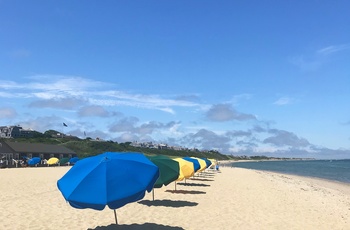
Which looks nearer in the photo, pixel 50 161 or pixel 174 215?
pixel 174 215

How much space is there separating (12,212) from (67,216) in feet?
7.17

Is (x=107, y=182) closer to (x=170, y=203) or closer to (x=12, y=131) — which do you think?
(x=170, y=203)

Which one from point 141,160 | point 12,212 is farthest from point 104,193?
point 12,212

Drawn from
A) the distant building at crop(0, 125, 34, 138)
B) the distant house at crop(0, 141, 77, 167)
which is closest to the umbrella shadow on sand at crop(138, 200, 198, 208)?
the distant house at crop(0, 141, 77, 167)

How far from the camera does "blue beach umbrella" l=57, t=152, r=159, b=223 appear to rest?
7.94 metres

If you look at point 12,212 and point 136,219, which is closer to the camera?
point 136,219

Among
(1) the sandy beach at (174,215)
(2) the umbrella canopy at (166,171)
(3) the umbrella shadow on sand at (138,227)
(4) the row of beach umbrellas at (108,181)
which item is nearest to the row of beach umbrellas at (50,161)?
(1) the sandy beach at (174,215)

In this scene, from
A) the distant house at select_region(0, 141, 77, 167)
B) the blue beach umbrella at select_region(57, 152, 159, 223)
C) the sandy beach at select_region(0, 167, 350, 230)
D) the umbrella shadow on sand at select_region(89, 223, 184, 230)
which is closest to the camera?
the blue beach umbrella at select_region(57, 152, 159, 223)

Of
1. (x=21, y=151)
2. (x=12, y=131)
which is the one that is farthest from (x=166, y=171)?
(x=12, y=131)

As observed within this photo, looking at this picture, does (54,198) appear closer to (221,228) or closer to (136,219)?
(136,219)

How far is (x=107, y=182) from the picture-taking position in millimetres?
8086

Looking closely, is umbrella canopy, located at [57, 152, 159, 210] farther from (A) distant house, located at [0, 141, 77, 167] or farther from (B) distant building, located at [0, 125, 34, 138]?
(B) distant building, located at [0, 125, 34, 138]

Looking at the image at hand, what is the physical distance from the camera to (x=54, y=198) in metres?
16.9

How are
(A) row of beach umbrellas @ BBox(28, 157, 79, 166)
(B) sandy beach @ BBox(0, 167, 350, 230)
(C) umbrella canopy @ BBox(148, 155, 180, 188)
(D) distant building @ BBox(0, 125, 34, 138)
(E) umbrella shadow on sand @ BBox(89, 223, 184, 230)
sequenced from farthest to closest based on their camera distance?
(D) distant building @ BBox(0, 125, 34, 138) → (A) row of beach umbrellas @ BBox(28, 157, 79, 166) → (C) umbrella canopy @ BBox(148, 155, 180, 188) → (B) sandy beach @ BBox(0, 167, 350, 230) → (E) umbrella shadow on sand @ BBox(89, 223, 184, 230)
